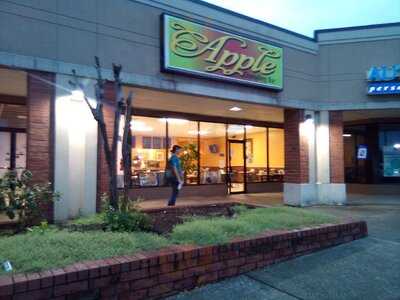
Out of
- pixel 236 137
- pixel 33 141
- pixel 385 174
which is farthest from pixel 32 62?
pixel 385 174

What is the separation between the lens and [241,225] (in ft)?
19.4

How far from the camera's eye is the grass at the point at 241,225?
5.18 meters

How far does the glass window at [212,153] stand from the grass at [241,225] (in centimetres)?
809

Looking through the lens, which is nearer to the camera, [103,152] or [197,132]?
[103,152]

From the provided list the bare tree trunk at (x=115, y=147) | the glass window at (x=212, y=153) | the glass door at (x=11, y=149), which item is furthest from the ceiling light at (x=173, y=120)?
the bare tree trunk at (x=115, y=147)

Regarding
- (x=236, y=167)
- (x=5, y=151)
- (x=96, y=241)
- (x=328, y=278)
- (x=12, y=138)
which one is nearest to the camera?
(x=96, y=241)

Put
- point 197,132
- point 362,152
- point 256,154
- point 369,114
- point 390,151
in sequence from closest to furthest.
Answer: point 369,114 → point 197,132 → point 390,151 → point 362,152 → point 256,154

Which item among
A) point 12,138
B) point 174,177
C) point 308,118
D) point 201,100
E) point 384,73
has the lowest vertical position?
point 174,177

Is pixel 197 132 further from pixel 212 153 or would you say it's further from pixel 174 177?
pixel 174 177

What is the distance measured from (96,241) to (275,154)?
48.5 ft

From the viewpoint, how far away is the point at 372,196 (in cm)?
1598

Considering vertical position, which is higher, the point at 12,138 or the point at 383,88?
Result: the point at 383,88

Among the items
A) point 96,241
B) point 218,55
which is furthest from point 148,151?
point 96,241

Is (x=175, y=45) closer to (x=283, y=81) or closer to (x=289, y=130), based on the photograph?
(x=283, y=81)
